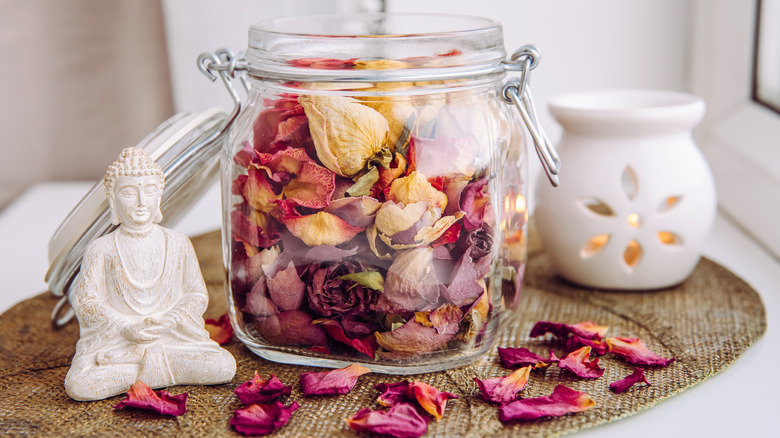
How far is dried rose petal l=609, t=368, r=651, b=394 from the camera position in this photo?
49cm

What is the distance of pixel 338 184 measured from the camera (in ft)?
1.61

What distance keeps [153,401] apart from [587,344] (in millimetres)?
308

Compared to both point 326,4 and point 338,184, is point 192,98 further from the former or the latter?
point 338,184

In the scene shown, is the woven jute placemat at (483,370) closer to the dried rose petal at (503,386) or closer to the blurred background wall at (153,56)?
the dried rose petal at (503,386)

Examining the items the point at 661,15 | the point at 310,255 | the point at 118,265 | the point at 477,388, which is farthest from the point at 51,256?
the point at 661,15

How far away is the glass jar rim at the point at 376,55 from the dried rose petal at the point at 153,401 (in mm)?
228

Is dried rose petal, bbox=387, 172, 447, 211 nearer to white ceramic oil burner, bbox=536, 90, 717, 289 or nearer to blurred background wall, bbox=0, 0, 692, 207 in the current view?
white ceramic oil burner, bbox=536, 90, 717, 289

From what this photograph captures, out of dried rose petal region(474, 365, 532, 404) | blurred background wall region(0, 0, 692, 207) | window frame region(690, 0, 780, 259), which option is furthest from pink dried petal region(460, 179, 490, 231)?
blurred background wall region(0, 0, 692, 207)

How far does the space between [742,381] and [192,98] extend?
32.0 inches

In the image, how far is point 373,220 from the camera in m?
0.49

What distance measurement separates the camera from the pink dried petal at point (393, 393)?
48 centimetres

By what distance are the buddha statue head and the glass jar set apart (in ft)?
0.23

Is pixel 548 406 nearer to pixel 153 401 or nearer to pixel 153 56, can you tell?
pixel 153 401

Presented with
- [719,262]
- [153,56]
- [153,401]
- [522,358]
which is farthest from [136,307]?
[153,56]
